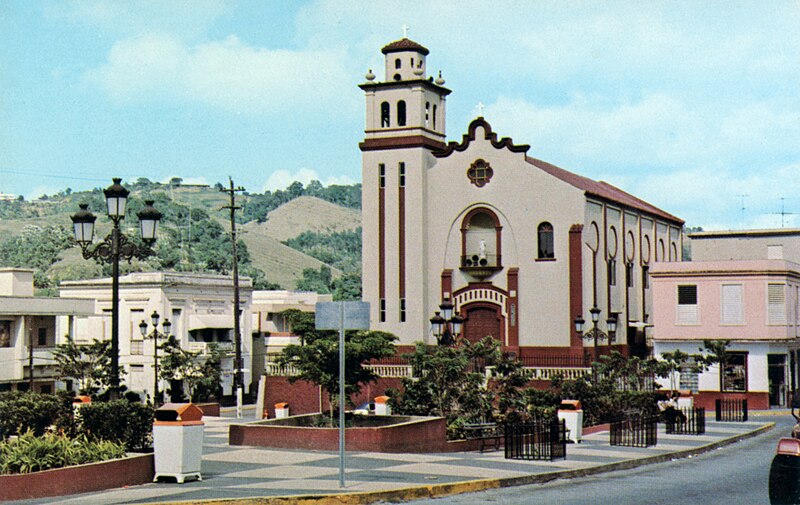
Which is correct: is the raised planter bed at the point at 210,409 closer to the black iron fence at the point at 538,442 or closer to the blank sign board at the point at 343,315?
the black iron fence at the point at 538,442

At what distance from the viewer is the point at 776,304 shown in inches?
2009

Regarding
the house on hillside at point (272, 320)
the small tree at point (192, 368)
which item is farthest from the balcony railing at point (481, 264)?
the house on hillside at point (272, 320)

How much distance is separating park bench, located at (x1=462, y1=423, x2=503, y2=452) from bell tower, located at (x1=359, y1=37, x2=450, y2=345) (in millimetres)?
28563

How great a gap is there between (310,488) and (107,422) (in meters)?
4.47

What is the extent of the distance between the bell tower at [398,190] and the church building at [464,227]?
0.17ft

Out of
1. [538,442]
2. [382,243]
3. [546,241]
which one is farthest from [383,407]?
[382,243]

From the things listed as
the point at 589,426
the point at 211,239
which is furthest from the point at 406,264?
the point at 211,239

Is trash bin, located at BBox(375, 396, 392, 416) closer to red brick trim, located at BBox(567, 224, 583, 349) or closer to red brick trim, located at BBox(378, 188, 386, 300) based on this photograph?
red brick trim, located at BBox(567, 224, 583, 349)

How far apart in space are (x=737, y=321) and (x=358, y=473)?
34.6m

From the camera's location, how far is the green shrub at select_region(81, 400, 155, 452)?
20359 mm

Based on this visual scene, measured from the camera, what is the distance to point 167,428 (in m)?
18.9

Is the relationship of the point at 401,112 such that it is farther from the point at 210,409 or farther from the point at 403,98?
the point at 210,409

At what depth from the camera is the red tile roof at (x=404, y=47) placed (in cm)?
5775

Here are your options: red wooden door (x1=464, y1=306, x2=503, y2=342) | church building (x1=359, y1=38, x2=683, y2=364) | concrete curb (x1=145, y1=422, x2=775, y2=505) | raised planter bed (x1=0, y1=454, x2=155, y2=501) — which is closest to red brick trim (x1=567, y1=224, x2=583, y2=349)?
church building (x1=359, y1=38, x2=683, y2=364)
